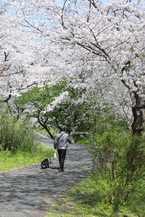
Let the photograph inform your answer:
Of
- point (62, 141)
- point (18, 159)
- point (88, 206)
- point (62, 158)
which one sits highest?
point (62, 141)

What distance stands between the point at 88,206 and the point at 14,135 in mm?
8080

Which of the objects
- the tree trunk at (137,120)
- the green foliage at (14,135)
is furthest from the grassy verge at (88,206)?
the green foliage at (14,135)

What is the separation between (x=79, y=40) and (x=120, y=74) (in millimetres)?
1562

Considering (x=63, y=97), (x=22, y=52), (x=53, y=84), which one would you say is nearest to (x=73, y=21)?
(x=22, y=52)

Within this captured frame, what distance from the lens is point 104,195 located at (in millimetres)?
7512

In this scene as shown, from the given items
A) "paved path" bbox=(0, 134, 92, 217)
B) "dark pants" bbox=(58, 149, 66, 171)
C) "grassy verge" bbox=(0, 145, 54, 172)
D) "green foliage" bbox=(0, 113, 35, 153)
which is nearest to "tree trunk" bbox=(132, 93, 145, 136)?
"paved path" bbox=(0, 134, 92, 217)

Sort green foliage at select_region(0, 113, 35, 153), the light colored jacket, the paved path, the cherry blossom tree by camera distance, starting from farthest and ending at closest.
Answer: green foliage at select_region(0, 113, 35, 153) → the light colored jacket → the cherry blossom tree → the paved path

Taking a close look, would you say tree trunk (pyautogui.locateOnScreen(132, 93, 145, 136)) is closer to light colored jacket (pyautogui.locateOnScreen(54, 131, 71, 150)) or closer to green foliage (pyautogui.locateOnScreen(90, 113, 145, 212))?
light colored jacket (pyautogui.locateOnScreen(54, 131, 71, 150))

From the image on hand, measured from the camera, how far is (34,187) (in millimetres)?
8891

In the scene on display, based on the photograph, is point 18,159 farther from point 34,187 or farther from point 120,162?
point 120,162

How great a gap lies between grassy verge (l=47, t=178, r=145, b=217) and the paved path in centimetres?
26

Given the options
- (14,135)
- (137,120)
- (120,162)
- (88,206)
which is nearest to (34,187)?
(88,206)

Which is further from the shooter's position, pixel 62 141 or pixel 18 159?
pixel 18 159

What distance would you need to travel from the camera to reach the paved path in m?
6.80
